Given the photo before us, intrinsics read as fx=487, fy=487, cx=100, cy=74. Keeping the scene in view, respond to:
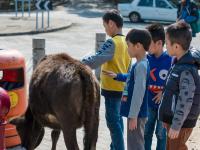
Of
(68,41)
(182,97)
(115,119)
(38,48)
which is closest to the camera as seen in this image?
(182,97)

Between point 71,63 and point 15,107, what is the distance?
30.4 inches

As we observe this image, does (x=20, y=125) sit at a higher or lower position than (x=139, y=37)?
lower

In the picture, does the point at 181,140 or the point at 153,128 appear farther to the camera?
the point at 153,128

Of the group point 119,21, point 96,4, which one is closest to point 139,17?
point 96,4

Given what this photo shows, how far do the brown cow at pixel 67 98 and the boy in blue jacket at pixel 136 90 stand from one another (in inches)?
14.7

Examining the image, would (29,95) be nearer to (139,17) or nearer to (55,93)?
(55,93)

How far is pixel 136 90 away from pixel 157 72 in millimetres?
829

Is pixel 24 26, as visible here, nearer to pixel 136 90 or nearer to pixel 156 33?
pixel 156 33

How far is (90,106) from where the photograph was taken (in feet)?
17.1

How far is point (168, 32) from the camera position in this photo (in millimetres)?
4699

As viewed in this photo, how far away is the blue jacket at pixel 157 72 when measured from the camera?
581 centimetres

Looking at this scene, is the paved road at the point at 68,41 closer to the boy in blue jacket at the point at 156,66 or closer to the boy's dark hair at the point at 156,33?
the boy in blue jacket at the point at 156,66

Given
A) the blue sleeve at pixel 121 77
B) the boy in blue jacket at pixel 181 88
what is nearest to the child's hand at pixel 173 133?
the boy in blue jacket at pixel 181 88

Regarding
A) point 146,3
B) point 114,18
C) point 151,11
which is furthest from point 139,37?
point 146,3
